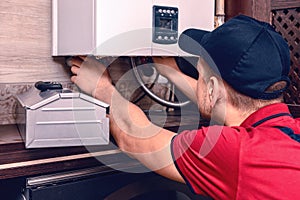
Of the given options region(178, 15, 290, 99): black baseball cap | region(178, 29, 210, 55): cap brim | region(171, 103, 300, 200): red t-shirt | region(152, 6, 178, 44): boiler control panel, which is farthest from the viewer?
region(152, 6, 178, 44): boiler control panel

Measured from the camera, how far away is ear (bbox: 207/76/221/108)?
3.36 feet

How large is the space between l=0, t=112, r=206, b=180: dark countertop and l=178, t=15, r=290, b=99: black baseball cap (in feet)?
1.26

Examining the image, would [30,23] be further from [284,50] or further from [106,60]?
[284,50]

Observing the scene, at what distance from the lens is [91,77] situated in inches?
52.2

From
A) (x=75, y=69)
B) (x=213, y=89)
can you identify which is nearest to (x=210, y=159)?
(x=213, y=89)

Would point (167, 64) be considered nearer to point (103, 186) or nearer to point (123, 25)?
point (123, 25)

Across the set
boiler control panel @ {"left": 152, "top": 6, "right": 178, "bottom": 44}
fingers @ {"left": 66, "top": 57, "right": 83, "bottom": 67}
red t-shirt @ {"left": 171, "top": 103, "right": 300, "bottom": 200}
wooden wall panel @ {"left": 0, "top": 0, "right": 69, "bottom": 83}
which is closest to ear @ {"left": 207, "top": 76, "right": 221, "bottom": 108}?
red t-shirt @ {"left": 171, "top": 103, "right": 300, "bottom": 200}

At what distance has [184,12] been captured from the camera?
1.47m

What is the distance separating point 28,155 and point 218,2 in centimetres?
Answer: 112

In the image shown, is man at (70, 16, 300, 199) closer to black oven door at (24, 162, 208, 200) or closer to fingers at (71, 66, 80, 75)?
black oven door at (24, 162, 208, 200)

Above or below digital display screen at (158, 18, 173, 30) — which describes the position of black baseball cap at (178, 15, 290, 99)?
below

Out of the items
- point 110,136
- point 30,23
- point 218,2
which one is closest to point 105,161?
point 110,136

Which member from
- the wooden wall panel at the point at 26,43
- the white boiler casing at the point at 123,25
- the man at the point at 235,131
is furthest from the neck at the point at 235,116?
the wooden wall panel at the point at 26,43

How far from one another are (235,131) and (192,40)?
45 cm
